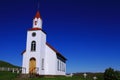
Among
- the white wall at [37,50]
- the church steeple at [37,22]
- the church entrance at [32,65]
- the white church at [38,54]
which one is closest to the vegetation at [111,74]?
the white church at [38,54]

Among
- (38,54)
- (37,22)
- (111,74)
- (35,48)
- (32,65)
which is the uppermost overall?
(37,22)

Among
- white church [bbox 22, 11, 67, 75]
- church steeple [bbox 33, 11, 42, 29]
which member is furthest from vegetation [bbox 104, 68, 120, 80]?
church steeple [bbox 33, 11, 42, 29]

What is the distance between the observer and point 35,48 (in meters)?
44.8

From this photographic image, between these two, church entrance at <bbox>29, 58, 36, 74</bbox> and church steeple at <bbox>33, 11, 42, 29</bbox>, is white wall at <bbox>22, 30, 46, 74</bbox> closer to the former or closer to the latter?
church entrance at <bbox>29, 58, 36, 74</bbox>

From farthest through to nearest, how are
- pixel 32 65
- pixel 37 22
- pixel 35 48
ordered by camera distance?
1. pixel 37 22
2. pixel 35 48
3. pixel 32 65

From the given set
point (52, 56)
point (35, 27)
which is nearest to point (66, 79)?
point (52, 56)

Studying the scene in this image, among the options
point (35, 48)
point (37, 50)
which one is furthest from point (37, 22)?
point (37, 50)

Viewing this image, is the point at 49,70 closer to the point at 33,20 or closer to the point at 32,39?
the point at 32,39

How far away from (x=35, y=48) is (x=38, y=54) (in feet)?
4.26

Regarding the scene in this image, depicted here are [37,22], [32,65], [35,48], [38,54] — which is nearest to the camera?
[38,54]

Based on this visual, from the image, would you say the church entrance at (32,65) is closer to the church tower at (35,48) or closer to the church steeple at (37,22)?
the church tower at (35,48)

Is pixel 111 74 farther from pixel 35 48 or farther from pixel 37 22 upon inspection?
pixel 37 22

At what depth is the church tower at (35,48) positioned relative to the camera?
145 ft

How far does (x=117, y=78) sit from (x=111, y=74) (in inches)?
60.1
